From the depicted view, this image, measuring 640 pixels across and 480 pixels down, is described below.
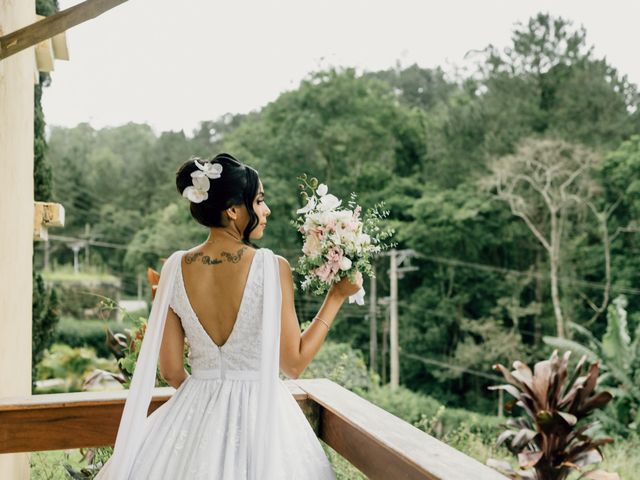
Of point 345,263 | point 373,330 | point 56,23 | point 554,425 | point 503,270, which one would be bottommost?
point 373,330

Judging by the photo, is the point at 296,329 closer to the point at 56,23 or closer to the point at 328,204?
the point at 328,204

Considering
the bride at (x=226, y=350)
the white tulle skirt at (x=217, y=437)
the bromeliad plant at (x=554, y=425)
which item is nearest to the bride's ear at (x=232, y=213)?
the bride at (x=226, y=350)

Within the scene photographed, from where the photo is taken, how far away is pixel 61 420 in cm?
196

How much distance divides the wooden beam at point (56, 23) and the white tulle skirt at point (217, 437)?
96 centimetres

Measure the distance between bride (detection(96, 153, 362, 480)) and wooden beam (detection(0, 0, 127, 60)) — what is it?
1.73 feet

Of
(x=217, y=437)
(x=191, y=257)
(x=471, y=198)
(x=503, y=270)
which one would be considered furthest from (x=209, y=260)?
(x=503, y=270)

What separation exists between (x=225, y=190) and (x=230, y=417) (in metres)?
0.50

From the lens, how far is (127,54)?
840 inches

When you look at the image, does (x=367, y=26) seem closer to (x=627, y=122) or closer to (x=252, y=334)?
(x=627, y=122)

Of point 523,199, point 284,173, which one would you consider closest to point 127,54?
point 284,173

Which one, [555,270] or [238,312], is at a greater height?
[238,312]

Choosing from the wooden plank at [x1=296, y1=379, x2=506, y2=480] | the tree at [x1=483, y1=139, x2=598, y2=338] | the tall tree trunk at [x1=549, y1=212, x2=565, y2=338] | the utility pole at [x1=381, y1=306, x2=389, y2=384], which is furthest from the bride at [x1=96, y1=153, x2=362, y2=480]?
the utility pole at [x1=381, y1=306, x2=389, y2=384]

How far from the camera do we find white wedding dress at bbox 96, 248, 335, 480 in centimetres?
146

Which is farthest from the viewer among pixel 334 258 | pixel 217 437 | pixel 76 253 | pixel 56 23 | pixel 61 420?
pixel 76 253
